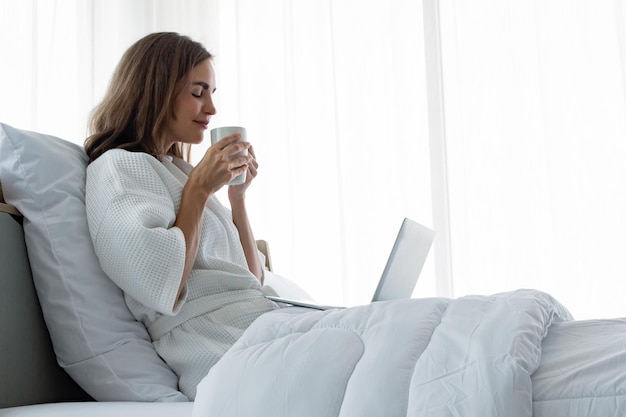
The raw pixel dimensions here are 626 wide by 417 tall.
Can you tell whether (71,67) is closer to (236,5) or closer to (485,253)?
(236,5)

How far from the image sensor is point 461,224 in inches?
128

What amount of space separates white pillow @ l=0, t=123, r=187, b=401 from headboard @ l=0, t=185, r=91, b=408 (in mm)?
21

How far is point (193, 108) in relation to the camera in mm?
1796

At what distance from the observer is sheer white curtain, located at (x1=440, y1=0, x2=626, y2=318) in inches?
121

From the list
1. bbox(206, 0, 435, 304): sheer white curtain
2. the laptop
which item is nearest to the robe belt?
the laptop

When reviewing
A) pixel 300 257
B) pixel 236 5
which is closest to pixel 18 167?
pixel 300 257

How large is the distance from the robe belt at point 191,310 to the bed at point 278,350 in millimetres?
33

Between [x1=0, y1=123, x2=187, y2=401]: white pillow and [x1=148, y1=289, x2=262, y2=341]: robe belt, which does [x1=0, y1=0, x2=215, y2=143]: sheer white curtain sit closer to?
[x1=0, y1=123, x2=187, y2=401]: white pillow

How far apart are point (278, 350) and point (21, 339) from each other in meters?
0.61

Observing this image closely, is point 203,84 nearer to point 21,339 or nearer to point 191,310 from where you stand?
point 191,310

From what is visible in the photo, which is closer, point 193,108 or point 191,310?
point 191,310

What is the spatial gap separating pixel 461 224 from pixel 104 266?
208 cm

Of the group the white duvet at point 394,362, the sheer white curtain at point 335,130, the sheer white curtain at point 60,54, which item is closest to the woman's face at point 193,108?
the white duvet at point 394,362

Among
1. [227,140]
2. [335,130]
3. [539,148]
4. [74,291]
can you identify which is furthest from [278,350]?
[335,130]
